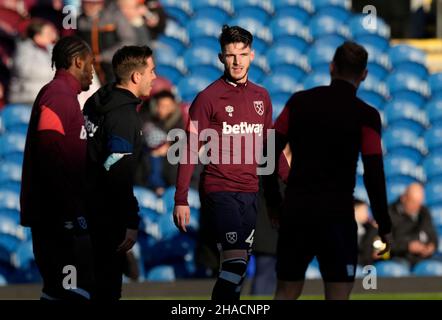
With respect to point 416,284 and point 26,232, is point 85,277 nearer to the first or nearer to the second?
point 416,284

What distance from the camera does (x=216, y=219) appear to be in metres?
8.10

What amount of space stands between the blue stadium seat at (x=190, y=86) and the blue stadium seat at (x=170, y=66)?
36 cm

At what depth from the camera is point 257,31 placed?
16.2 m

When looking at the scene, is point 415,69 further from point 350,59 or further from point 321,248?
point 321,248

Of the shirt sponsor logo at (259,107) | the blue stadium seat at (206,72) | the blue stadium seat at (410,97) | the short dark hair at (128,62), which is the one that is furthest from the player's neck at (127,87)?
the blue stadium seat at (410,97)

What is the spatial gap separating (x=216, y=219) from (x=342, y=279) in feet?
3.63

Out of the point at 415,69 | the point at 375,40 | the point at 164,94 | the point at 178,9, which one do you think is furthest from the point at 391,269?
the point at 178,9

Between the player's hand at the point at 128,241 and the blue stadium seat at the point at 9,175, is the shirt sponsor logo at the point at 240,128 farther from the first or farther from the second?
the blue stadium seat at the point at 9,175

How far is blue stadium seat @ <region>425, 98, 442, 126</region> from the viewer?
15.3m

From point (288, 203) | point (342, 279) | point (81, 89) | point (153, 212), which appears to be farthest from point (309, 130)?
point (153, 212)

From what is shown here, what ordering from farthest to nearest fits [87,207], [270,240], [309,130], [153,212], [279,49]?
[279,49] < [153,212] < [270,240] < [87,207] < [309,130]

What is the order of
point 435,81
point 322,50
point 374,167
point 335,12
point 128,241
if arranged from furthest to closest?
1. point 335,12
2. point 322,50
3. point 435,81
4. point 128,241
5. point 374,167

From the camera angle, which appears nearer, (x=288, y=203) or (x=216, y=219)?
(x=288, y=203)

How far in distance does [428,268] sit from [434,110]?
290 cm
